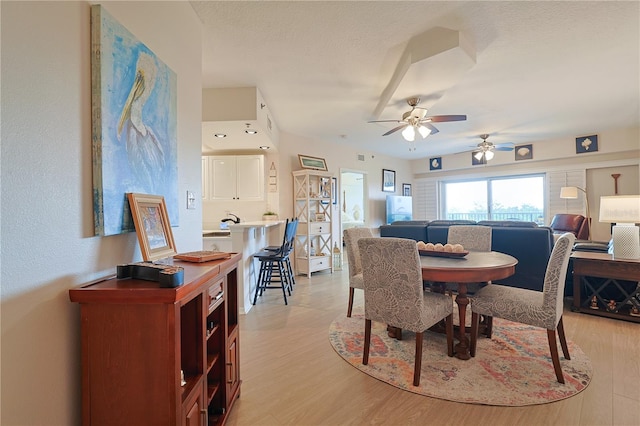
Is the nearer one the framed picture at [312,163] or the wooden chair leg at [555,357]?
the wooden chair leg at [555,357]

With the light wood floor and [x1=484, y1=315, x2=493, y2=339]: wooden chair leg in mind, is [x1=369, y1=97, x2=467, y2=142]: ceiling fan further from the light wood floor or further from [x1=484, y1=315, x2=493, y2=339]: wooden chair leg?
the light wood floor

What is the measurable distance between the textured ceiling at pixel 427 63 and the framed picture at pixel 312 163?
2.98ft

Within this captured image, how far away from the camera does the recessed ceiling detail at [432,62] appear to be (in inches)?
92.2

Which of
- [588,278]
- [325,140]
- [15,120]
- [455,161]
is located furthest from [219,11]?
[455,161]

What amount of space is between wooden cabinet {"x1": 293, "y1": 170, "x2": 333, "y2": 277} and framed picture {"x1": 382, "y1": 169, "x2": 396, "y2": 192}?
2444 millimetres

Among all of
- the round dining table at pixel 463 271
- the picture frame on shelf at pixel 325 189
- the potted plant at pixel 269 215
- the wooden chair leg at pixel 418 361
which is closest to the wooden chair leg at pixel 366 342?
the wooden chair leg at pixel 418 361

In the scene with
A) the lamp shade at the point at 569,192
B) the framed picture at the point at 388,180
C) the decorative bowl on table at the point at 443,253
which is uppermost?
the framed picture at the point at 388,180

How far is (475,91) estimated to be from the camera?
362 cm

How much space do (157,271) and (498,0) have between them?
2635 mm

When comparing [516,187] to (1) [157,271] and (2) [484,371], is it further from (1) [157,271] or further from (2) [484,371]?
(1) [157,271]

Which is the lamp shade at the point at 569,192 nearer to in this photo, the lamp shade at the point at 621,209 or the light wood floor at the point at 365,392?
the lamp shade at the point at 621,209

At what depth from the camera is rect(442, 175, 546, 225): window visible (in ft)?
21.9

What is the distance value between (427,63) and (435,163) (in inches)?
229

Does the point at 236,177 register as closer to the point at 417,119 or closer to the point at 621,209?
the point at 417,119
